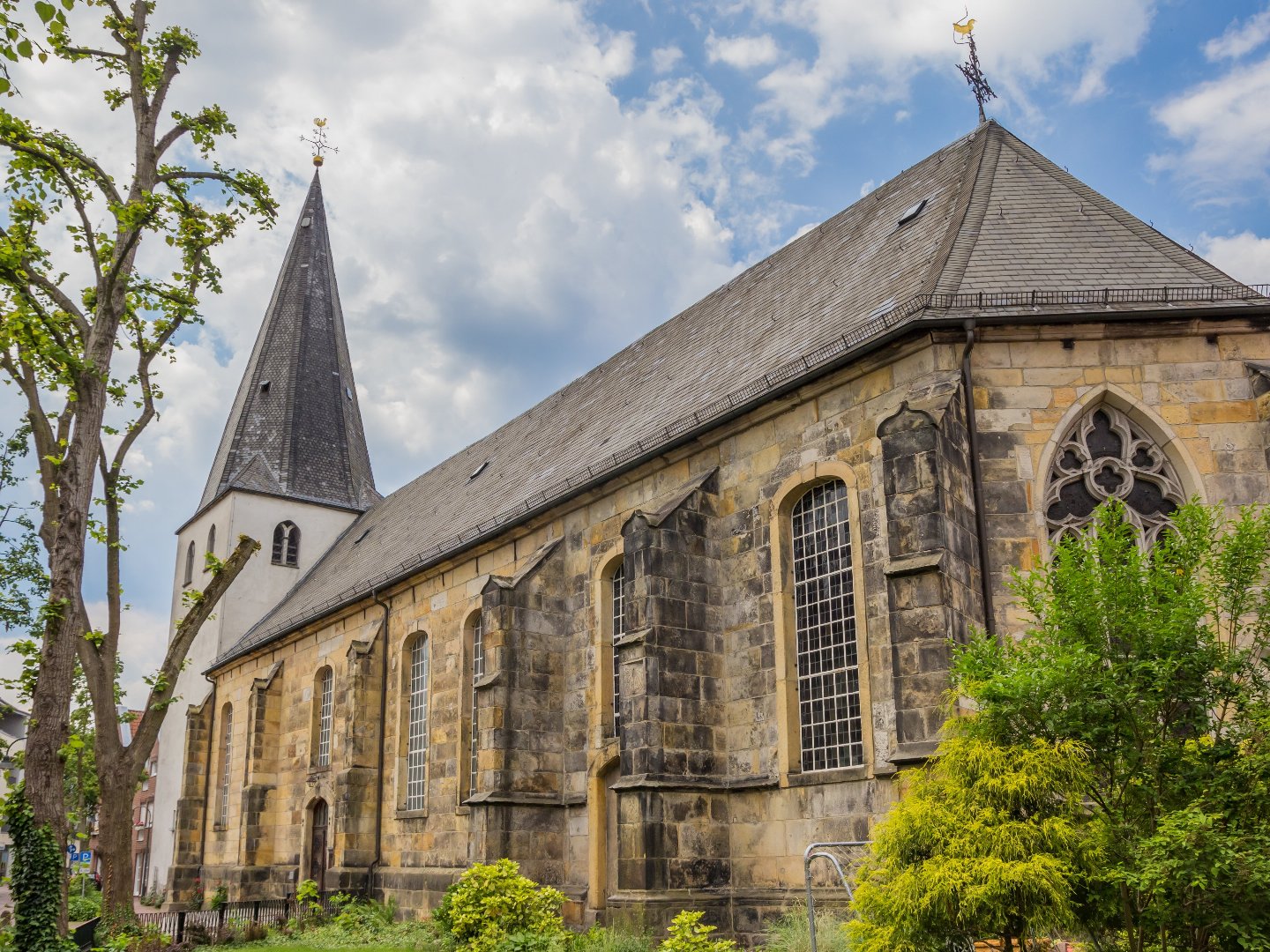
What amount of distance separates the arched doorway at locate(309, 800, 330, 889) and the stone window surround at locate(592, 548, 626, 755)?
12.3 metres

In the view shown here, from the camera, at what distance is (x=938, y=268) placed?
14.8 meters

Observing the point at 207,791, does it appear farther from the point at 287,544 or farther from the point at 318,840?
the point at 318,840

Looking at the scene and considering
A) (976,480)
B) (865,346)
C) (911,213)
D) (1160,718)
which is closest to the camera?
(1160,718)

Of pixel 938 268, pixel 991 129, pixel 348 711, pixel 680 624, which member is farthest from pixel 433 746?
pixel 991 129

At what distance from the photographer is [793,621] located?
1504 centimetres

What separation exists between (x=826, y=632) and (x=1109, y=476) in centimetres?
395

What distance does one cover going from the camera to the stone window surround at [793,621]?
13.6 meters

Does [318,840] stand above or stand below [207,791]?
below

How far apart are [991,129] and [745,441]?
7.04 metres

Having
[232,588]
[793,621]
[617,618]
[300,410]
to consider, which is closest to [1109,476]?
[793,621]

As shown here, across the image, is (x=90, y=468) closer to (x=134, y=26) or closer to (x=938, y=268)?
(x=134, y=26)

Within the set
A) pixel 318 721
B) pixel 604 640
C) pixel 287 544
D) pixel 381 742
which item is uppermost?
pixel 287 544

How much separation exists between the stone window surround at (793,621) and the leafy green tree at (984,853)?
4.63 m

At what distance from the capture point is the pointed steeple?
129 ft
